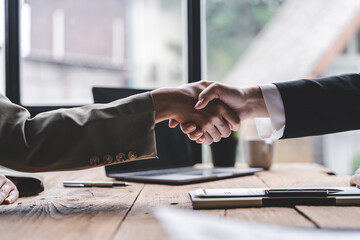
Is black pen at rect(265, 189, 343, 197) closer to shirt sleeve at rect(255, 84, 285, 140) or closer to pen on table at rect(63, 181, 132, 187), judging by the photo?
shirt sleeve at rect(255, 84, 285, 140)

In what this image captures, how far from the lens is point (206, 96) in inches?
54.6

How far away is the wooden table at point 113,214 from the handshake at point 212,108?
25 cm

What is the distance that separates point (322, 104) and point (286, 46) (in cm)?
193

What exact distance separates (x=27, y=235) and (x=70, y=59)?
→ 1.80 meters

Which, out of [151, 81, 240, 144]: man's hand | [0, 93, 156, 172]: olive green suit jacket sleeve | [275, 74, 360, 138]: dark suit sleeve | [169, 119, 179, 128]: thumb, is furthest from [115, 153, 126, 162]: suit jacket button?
[275, 74, 360, 138]: dark suit sleeve

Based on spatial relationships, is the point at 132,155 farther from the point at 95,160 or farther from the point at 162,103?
the point at 162,103

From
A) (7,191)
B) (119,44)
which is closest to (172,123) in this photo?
(7,191)

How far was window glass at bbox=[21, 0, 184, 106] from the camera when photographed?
7.71ft

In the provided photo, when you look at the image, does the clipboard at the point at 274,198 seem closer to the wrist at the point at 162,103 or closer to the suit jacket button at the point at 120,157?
the suit jacket button at the point at 120,157

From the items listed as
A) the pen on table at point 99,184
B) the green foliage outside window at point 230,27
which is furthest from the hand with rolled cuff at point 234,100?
the green foliage outside window at point 230,27

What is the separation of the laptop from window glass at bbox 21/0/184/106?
23.5 inches

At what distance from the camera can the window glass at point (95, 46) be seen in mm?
2350

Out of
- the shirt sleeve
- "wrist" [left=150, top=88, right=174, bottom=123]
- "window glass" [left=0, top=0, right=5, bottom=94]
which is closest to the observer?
"wrist" [left=150, top=88, right=174, bottom=123]

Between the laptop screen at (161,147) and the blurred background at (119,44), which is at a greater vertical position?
the blurred background at (119,44)
